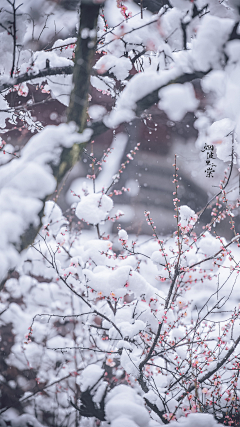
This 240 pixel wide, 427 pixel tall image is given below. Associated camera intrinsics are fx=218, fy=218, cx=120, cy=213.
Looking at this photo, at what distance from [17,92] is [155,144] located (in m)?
7.13

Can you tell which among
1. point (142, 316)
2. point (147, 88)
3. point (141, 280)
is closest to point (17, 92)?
point (147, 88)

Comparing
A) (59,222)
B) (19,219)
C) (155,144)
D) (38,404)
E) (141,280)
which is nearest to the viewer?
(19,219)

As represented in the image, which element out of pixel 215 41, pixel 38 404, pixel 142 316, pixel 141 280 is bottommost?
pixel 38 404

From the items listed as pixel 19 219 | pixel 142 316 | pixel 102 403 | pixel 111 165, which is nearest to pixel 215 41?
pixel 19 219

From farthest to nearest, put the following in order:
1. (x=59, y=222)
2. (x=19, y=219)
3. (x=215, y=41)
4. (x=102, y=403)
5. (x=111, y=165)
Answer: (x=111, y=165) < (x=59, y=222) < (x=102, y=403) < (x=19, y=219) < (x=215, y=41)

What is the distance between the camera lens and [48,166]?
6.40ft

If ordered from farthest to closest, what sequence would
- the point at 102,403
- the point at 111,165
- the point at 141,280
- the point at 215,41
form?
the point at 111,165, the point at 102,403, the point at 141,280, the point at 215,41

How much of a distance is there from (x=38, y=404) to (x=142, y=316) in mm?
3778

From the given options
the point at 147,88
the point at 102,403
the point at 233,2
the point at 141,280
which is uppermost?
the point at 233,2

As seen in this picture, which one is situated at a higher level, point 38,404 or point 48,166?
point 48,166

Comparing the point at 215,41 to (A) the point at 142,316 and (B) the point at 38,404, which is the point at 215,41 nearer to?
(A) the point at 142,316

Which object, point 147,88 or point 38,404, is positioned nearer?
point 147,88

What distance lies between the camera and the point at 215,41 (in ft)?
5.63

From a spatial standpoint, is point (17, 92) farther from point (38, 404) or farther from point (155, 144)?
point (155, 144)
